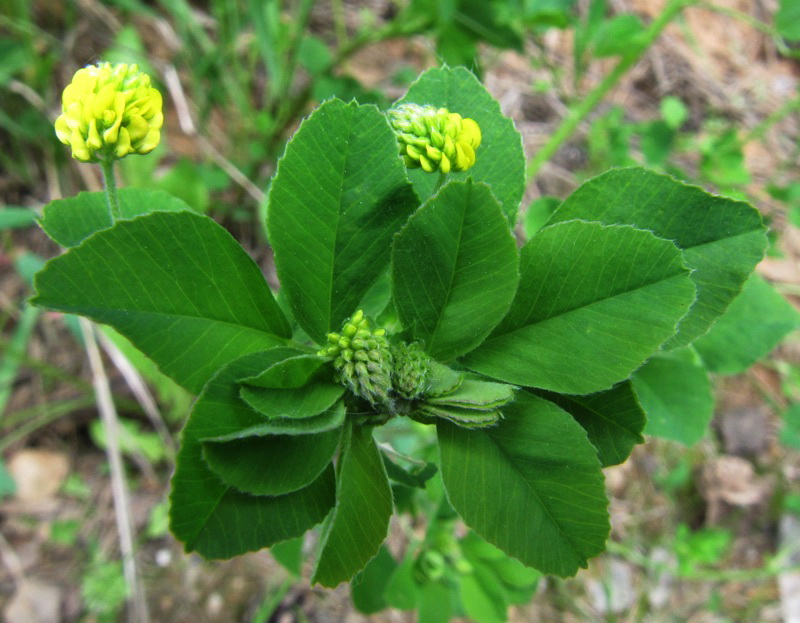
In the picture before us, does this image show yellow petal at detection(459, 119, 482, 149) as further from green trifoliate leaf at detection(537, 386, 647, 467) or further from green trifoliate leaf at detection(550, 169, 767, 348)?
green trifoliate leaf at detection(537, 386, 647, 467)

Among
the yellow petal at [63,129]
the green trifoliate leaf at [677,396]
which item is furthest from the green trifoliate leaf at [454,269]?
the green trifoliate leaf at [677,396]

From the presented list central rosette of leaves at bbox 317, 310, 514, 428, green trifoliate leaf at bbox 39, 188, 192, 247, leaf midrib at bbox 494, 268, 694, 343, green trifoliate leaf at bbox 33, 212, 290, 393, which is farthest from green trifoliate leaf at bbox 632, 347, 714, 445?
green trifoliate leaf at bbox 39, 188, 192, 247

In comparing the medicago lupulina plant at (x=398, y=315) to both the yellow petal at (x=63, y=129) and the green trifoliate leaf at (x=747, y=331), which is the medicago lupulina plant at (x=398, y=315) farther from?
the green trifoliate leaf at (x=747, y=331)

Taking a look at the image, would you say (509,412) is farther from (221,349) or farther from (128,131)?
(128,131)

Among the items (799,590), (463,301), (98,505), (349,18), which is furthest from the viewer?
(349,18)

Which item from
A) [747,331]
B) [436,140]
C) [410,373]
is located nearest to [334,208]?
[436,140]

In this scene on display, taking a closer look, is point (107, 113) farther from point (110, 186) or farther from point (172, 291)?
point (172, 291)

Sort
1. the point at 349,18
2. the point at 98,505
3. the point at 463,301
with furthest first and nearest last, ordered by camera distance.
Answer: the point at 349,18 → the point at 98,505 → the point at 463,301

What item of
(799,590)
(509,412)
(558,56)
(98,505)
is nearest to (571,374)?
(509,412)
